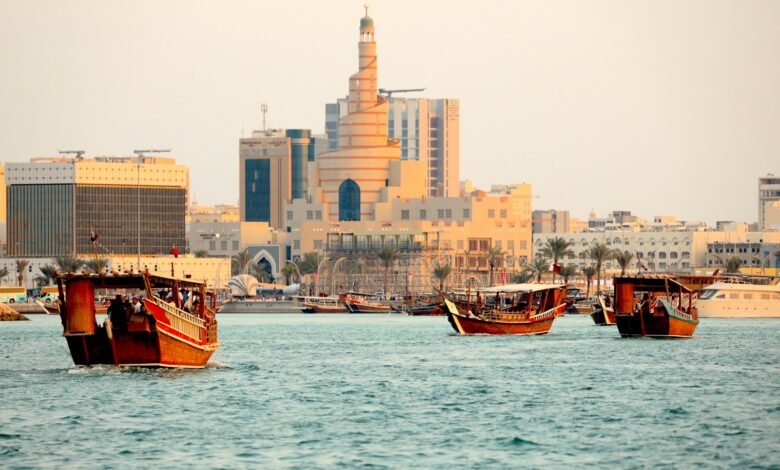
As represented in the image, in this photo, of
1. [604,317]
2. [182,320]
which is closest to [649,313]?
[604,317]

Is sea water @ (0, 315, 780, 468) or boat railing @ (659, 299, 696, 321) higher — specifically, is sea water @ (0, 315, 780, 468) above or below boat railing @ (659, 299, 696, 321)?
below

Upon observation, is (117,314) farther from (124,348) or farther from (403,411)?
(403,411)

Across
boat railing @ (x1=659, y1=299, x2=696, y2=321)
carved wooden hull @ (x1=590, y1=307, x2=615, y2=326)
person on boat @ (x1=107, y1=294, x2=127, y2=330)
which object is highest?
person on boat @ (x1=107, y1=294, x2=127, y2=330)

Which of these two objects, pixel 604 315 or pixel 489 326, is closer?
pixel 489 326

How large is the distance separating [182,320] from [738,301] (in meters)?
115

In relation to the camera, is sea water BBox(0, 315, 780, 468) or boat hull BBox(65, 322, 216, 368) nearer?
sea water BBox(0, 315, 780, 468)

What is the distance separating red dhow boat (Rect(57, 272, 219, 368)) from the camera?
7450 centimetres

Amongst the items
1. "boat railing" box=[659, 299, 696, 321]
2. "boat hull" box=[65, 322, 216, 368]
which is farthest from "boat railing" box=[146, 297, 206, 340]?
"boat railing" box=[659, 299, 696, 321]

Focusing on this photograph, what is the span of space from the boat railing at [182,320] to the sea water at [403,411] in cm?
191

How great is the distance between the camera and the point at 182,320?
76875mm

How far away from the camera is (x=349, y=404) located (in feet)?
228

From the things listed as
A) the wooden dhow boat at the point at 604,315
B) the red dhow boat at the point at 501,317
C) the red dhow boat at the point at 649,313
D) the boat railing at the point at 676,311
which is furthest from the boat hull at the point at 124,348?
the wooden dhow boat at the point at 604,315

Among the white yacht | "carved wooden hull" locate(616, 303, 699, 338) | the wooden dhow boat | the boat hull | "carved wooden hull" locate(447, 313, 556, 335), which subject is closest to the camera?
the boat hull

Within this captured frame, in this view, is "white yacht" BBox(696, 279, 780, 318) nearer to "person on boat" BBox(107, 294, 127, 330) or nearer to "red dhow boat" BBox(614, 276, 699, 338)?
"red dhow boat" BBox(614, 276, 699, 338)
